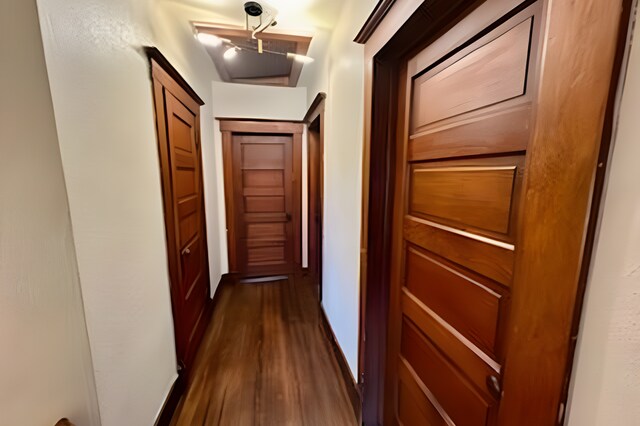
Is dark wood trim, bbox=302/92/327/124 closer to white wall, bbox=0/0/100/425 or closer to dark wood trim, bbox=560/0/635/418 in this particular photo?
white wall, bbox=0/0/100/425

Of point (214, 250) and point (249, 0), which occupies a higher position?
point (249, 0)

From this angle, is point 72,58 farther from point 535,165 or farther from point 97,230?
point 535,165

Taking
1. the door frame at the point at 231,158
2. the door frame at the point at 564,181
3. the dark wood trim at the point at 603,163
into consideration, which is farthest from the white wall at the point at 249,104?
the dark wood trim at the point at 603,163

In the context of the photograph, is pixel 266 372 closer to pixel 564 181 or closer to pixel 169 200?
pixel 169 200

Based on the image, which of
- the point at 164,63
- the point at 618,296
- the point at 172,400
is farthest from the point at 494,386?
the point at 164,63

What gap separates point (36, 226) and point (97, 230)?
0.82ft

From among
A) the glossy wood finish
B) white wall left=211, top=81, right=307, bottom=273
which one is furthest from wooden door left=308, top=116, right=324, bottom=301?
the glossy wood finish

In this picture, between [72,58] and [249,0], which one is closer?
[72,58]

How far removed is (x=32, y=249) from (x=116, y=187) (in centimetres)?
45

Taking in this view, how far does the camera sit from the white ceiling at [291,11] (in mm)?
1658

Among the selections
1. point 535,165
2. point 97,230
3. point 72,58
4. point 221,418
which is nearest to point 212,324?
point 221,418

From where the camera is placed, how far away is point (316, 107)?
2555 millimetres

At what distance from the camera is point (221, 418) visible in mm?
1584

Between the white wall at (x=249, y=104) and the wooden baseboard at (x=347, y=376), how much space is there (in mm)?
1818
